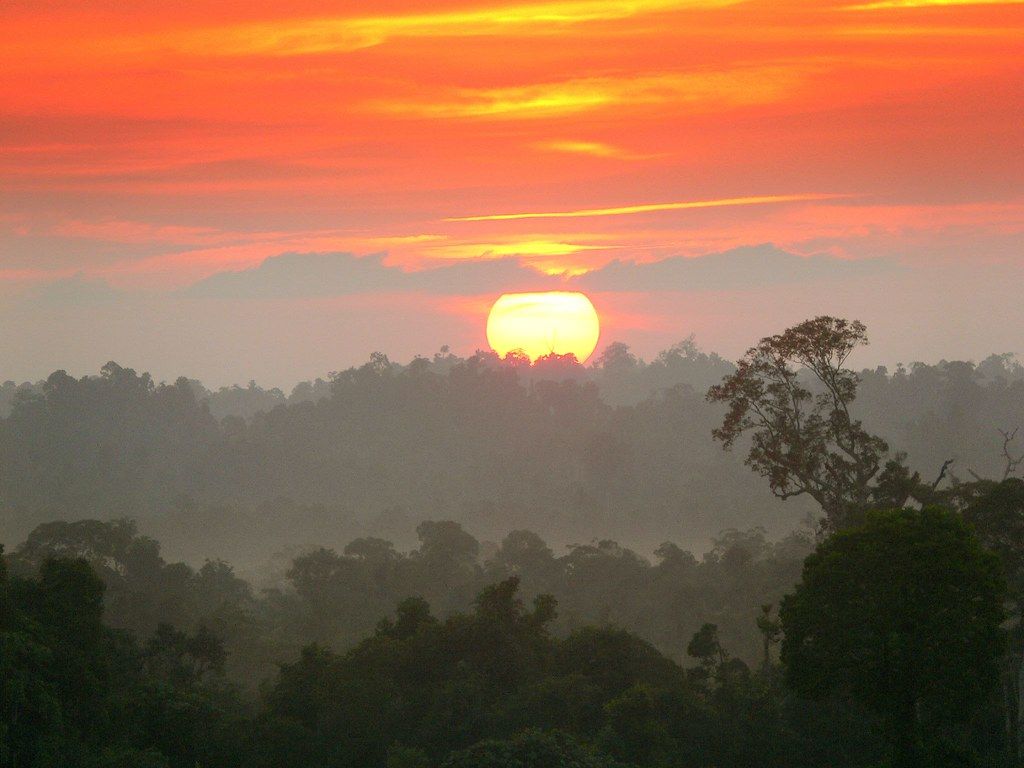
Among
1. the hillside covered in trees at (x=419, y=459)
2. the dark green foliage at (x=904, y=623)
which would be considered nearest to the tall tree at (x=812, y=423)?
the dark green foliage at (x=904, y=623)

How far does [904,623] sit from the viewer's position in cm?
3023

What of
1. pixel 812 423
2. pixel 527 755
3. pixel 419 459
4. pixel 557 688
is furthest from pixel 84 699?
pixel 419 459

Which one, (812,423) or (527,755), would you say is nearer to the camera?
(527,755)

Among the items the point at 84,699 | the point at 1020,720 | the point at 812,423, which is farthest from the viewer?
the point at 812,423

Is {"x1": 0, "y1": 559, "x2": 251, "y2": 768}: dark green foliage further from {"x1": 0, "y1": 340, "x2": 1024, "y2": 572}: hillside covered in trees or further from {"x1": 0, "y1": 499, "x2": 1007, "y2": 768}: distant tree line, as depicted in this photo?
{"x1": 0, "y1": 340, "x2": 1024, "y2": 572}: hillside covered in trees

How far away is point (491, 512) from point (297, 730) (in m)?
91.7

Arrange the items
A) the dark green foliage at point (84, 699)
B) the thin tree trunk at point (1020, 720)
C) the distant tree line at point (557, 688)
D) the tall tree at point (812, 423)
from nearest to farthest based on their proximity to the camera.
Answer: the distant tree line at point (557, 688) < the dark green foliage at point (84, 699) < the thin tree trunk at point (1020, 720) < the tall tree at point (812, 423)

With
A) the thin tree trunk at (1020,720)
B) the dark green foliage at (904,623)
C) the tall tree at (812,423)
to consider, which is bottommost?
the thin tree trunk at (1020,720)

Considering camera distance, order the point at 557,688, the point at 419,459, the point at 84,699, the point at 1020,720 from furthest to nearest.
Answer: the point at 419,459 → the point at 557,688 → the point at 84,699 → the point at 1020,720

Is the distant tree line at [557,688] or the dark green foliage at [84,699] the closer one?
the distant tree line at [557,688]

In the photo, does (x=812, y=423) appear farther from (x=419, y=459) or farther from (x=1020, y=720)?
(x=419, y=459)

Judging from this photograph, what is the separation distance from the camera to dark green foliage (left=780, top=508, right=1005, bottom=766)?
30031 millimetres

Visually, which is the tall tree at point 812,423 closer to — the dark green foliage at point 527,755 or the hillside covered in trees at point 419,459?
the dark green foliage at point 527,755

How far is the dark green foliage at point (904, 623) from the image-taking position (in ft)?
98.5
